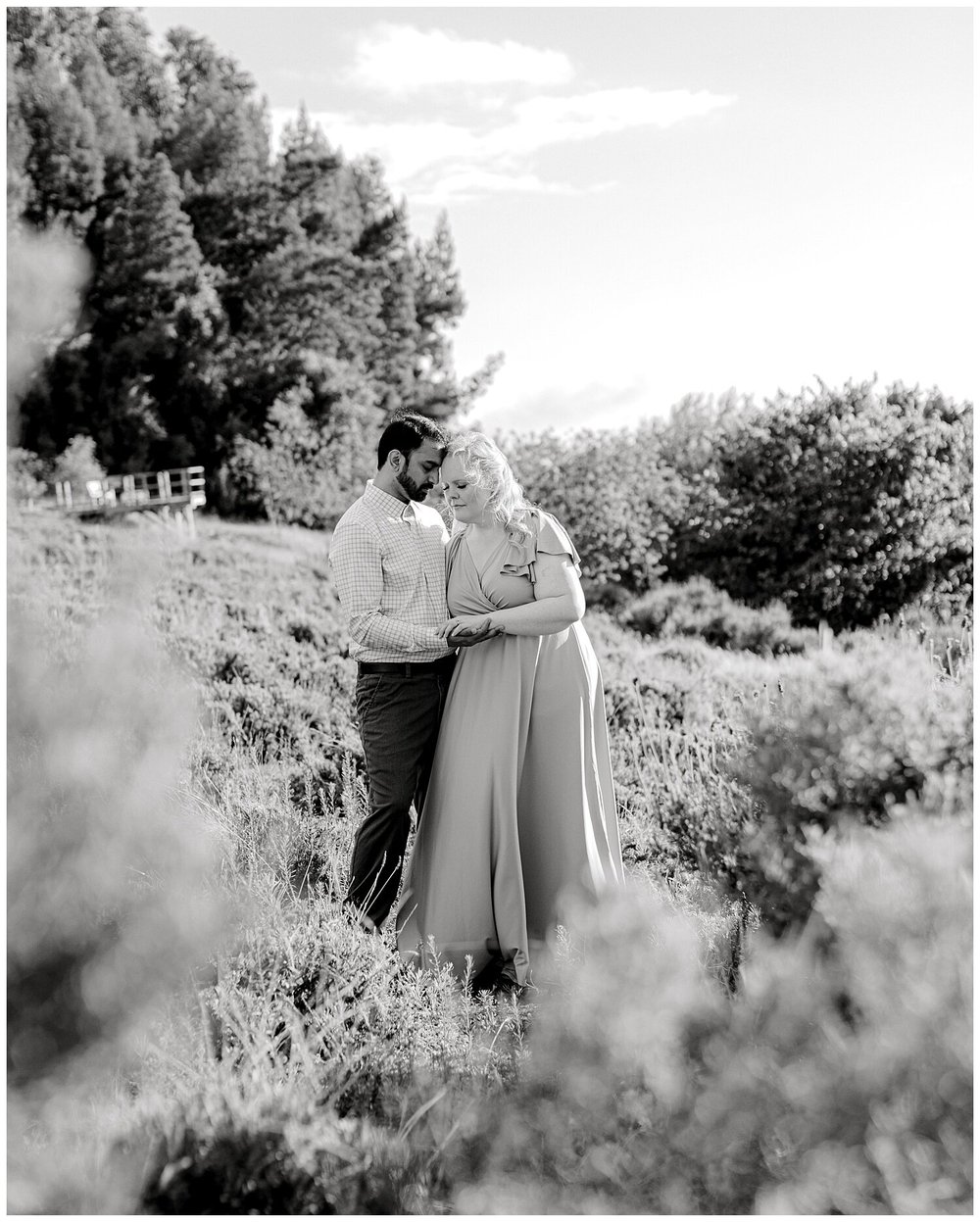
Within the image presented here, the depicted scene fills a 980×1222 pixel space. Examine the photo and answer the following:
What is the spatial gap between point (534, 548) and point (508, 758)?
812 millimetres

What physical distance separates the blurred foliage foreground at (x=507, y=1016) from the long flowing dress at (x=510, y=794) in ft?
2.09

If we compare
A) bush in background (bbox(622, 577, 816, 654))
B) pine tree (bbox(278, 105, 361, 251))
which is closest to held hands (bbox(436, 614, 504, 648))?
bush in background (bbox(622, 577, 816, 654))

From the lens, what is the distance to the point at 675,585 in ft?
59.3

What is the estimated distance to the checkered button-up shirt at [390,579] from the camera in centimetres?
393

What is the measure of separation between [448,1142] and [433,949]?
124cm

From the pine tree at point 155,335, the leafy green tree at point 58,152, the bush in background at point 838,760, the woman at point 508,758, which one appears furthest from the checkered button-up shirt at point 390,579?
the leafy green tree at point 58,152

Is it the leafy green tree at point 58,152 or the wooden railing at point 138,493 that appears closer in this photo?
the wooden railing at point 138,493

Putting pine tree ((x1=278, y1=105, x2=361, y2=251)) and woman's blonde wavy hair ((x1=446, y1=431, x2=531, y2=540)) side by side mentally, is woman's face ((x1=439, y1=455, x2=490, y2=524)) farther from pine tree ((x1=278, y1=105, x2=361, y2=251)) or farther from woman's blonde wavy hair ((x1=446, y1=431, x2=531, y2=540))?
pine tree ((x1=278, y1=105, x2=361, y2=251))

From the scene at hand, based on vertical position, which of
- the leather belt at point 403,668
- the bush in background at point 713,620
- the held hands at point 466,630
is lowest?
the bush in background at point 713,620

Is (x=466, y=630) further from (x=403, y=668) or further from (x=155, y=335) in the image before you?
(x=155, y=335)

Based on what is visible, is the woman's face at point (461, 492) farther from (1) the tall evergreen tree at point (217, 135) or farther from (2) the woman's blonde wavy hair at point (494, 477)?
(1) the tall evergreen tree at point (217, 135)

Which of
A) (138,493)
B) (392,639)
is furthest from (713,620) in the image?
(138,493)

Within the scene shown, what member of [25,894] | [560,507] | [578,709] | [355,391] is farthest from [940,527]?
[355,391]

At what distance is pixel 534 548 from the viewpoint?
3.95 m
